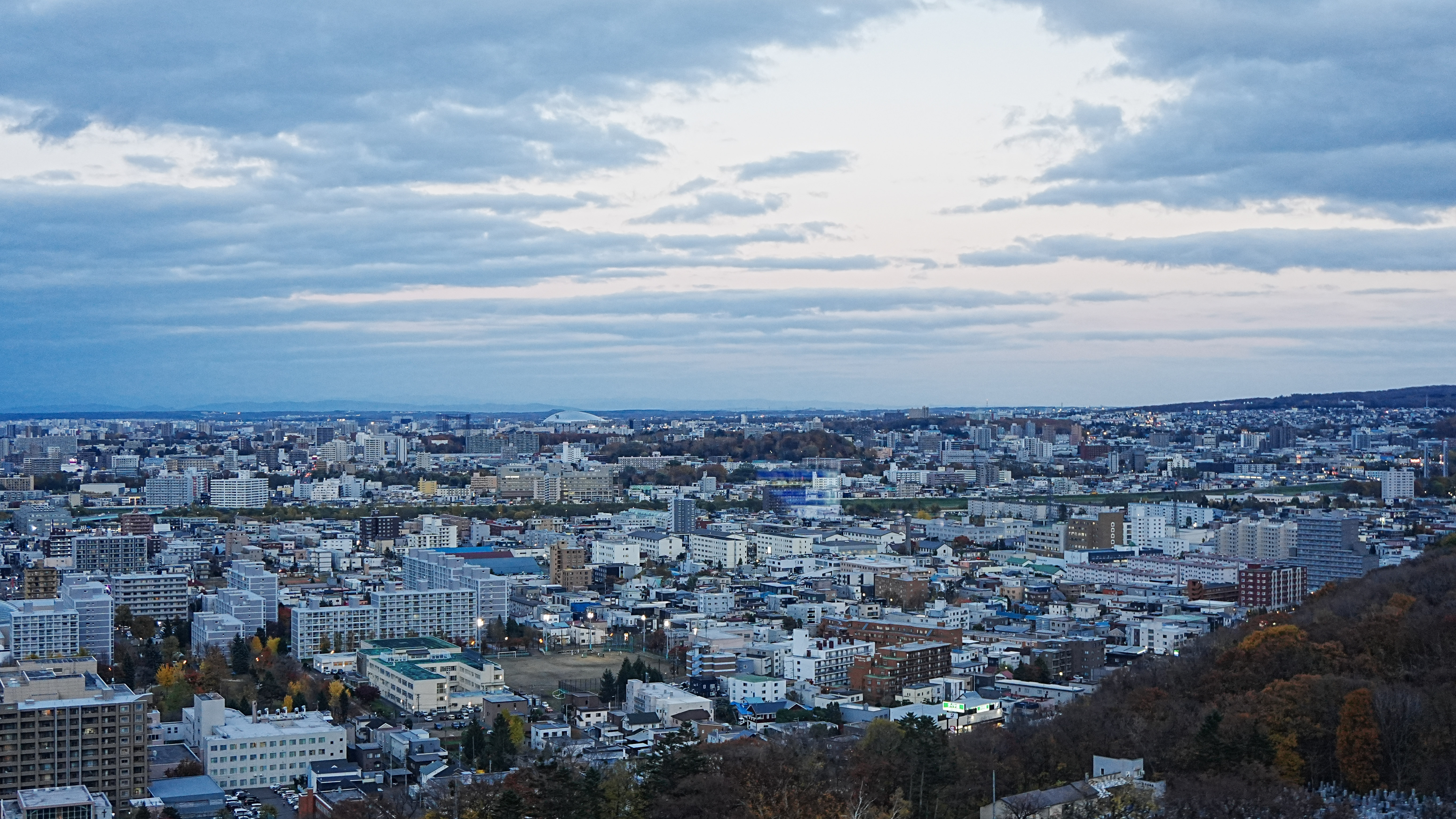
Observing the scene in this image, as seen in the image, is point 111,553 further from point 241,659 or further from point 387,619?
point 241,659

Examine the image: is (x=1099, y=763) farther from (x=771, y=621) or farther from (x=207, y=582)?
(x=207, y=582)

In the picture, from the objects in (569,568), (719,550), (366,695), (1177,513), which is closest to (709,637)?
(366,695)

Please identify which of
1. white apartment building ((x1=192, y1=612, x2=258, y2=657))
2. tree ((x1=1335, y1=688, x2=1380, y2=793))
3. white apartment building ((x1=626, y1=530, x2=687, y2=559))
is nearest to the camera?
tree ((x1=1335, y1=688, x2=1380, y2=793))

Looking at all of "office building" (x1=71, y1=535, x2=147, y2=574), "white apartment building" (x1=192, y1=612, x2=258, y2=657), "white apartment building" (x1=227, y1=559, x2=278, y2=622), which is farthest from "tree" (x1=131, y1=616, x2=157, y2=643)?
"office building" (x1=71, y1=535, x2=147, y2=574)

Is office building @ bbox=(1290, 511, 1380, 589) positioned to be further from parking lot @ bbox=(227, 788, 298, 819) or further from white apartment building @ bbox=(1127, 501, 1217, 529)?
parking lot @ bbox=(227, 788, 298, 819)

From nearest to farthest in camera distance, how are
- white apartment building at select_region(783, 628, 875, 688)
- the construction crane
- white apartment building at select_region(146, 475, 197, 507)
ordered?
1. white apartment building at select_region(783, 628, 875, 688)
2. white apartment building at select_region(146, 475, 197, 507)
3. the construction crane

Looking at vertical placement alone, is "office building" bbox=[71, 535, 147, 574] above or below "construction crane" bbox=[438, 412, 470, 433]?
below
